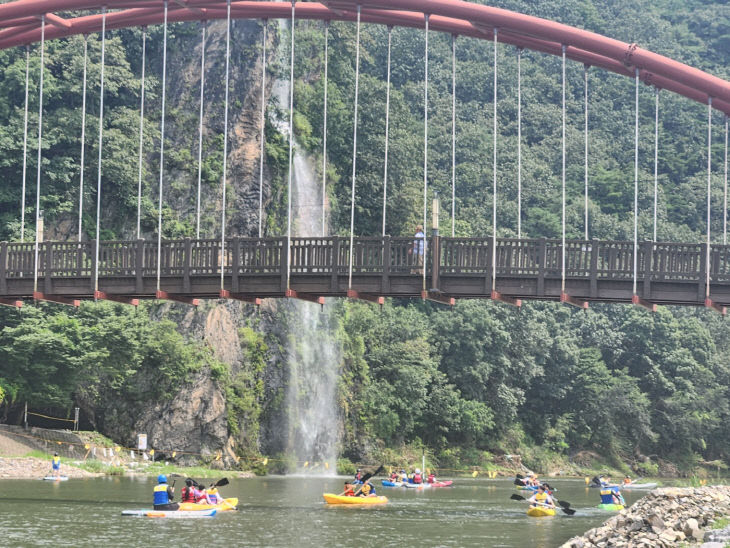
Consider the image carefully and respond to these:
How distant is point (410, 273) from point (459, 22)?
35.3 feet

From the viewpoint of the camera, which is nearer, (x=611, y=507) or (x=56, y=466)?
(x=611, y=507)

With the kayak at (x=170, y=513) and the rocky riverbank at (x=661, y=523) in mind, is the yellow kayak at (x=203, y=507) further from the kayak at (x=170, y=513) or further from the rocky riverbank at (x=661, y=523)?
the rocky riverbank at (x=661, y=523)

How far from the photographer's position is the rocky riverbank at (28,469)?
5288cm

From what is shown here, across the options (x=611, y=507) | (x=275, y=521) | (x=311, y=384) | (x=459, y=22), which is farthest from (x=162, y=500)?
(x=311, y=384)

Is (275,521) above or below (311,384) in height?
below

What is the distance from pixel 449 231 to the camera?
83.1 m

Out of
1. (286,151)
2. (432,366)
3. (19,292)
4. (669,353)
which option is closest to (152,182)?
(286,151)

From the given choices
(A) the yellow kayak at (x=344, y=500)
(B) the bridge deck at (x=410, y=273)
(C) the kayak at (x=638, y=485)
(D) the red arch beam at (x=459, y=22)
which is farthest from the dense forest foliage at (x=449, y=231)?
(A) the yellow kayak at (x=344, y=500)

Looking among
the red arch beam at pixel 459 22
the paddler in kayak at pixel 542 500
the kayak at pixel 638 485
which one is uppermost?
the red arch beam at pixel 459 22

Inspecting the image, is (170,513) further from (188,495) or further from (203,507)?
(188,495)

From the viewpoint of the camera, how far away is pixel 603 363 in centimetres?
8631

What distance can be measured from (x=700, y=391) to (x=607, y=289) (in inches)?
1998

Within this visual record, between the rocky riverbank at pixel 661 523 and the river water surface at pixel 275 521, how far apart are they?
2266 millimetres

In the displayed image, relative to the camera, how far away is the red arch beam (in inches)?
1694
